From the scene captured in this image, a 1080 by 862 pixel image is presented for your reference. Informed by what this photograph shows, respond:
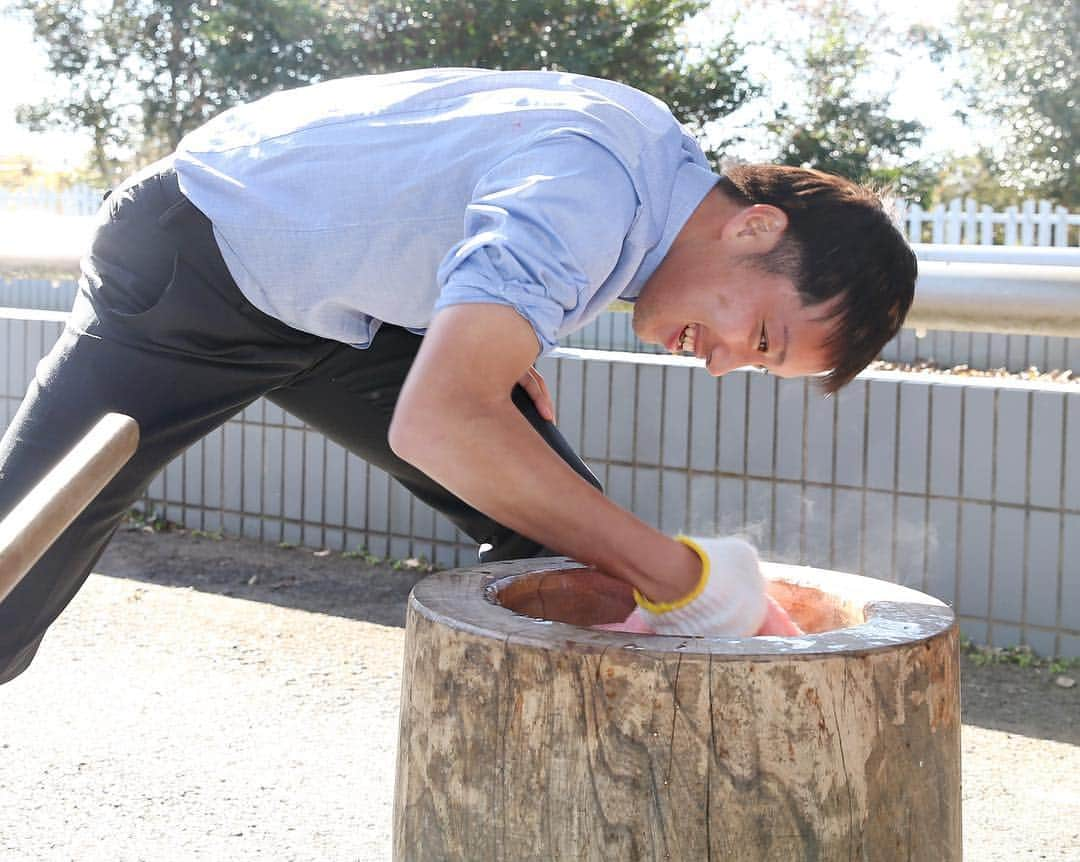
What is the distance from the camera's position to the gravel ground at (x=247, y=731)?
7.99 ft

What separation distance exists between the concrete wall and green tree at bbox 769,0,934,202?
12739 mm

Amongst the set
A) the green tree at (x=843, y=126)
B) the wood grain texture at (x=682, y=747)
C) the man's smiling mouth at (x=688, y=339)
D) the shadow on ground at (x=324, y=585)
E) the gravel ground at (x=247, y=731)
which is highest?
the green tree at (x=843, y=126)

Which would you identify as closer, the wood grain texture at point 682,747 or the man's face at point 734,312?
the wood grain texture at point 682,747

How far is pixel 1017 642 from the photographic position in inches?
134

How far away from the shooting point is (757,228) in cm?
165

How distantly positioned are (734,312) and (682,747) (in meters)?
0.57

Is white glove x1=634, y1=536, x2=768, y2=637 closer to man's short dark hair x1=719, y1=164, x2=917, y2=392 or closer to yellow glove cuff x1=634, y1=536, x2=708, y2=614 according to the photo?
yellow glove cuff x1=634, y1=536, x2=708, y2=614

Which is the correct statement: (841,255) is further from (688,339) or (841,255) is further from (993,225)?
(993,225)

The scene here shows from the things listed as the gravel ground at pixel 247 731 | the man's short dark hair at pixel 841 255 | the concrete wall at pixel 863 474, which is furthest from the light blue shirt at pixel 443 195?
the concrete wall at pixel 863 474

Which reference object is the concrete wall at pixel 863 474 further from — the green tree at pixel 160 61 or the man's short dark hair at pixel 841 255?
the green tree at pixel 160 61

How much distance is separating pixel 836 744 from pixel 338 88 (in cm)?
113

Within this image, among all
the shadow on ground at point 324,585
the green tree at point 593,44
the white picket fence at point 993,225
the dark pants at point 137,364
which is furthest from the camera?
the green tree at point 593,44

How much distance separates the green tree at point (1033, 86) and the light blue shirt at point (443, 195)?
16.3m

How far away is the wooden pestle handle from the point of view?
1.19 m
